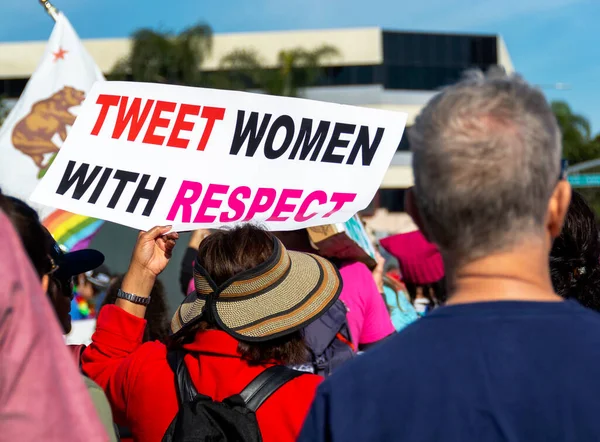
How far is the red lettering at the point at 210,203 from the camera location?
2.69m

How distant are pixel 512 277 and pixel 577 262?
1170mm

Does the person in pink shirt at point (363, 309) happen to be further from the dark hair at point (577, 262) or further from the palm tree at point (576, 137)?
the palm tree at point (576, 137)

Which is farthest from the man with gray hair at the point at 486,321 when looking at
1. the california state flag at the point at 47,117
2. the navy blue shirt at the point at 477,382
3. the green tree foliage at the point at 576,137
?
the green tree foliage at the point at 576,137

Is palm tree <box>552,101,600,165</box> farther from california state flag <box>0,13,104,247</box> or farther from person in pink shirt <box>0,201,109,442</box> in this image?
person in pink shirt <box>0,201,109,442</box>

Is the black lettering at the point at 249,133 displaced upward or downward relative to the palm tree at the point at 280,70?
downward

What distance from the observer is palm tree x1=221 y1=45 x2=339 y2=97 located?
126 ft

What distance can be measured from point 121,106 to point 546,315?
6.78 ft

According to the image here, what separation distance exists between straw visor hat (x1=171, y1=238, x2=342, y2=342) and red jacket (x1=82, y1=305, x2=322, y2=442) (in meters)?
0.06

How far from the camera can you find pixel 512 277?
4.17 feet

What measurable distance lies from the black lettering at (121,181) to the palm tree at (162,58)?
1402 inches

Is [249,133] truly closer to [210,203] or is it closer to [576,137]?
[210,203]

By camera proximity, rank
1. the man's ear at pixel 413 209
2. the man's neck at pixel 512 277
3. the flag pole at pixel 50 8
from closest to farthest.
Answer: the man's neck at pixel 512 277 < the man's ear at pixel 413 209 < the flag pole at pixel 50 8

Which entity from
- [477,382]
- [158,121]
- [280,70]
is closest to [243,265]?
[158,121]

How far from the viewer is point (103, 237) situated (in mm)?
7617
